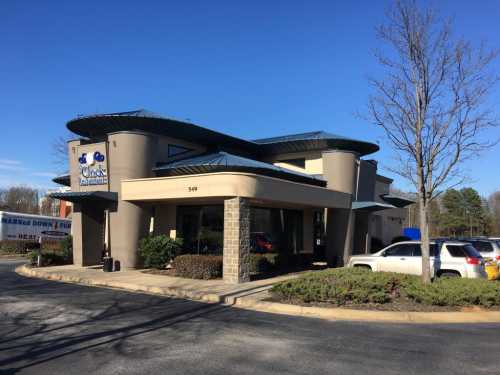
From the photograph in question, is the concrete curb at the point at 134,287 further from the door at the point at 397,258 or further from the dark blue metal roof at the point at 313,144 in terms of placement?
the dark blue metal roof at the point at 313,144

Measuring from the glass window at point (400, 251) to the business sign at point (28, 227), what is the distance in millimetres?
24223

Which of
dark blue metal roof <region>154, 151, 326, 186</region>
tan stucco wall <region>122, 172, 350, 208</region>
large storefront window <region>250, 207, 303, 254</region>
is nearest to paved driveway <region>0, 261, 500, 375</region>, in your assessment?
tan stucco wall <region>122, 172, 350, 208</region>

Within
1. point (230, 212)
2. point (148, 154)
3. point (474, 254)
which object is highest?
point (148, 154)

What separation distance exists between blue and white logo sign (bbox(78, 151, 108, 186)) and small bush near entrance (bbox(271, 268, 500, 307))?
11139 mm

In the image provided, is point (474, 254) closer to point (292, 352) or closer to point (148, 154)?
point (292, 352)

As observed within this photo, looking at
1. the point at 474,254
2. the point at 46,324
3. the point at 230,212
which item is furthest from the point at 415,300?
the point at 46,324

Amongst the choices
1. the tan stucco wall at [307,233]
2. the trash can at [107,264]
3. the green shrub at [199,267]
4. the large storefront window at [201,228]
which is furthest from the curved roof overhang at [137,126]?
the tan stucco wall at [307,233]

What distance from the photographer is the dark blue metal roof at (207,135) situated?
1938 centimetres

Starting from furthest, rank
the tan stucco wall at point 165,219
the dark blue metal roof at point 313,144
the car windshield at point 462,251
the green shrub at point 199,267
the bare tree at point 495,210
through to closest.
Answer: the bare tree at point 495,210
the dark blue metal roof at point 313,144
the tan stucco wall at point 165,219
the green shrub at point 199,267
the car windshield at point 462,251

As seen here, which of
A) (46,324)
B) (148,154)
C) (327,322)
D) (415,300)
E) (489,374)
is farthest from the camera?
(148,154)

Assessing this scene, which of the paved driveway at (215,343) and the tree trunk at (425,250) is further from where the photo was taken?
the tree trunk at (425,250)

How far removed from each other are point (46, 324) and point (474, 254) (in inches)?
489

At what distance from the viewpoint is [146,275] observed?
17.2 meters

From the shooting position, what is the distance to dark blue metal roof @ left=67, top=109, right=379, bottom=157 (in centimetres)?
1938
